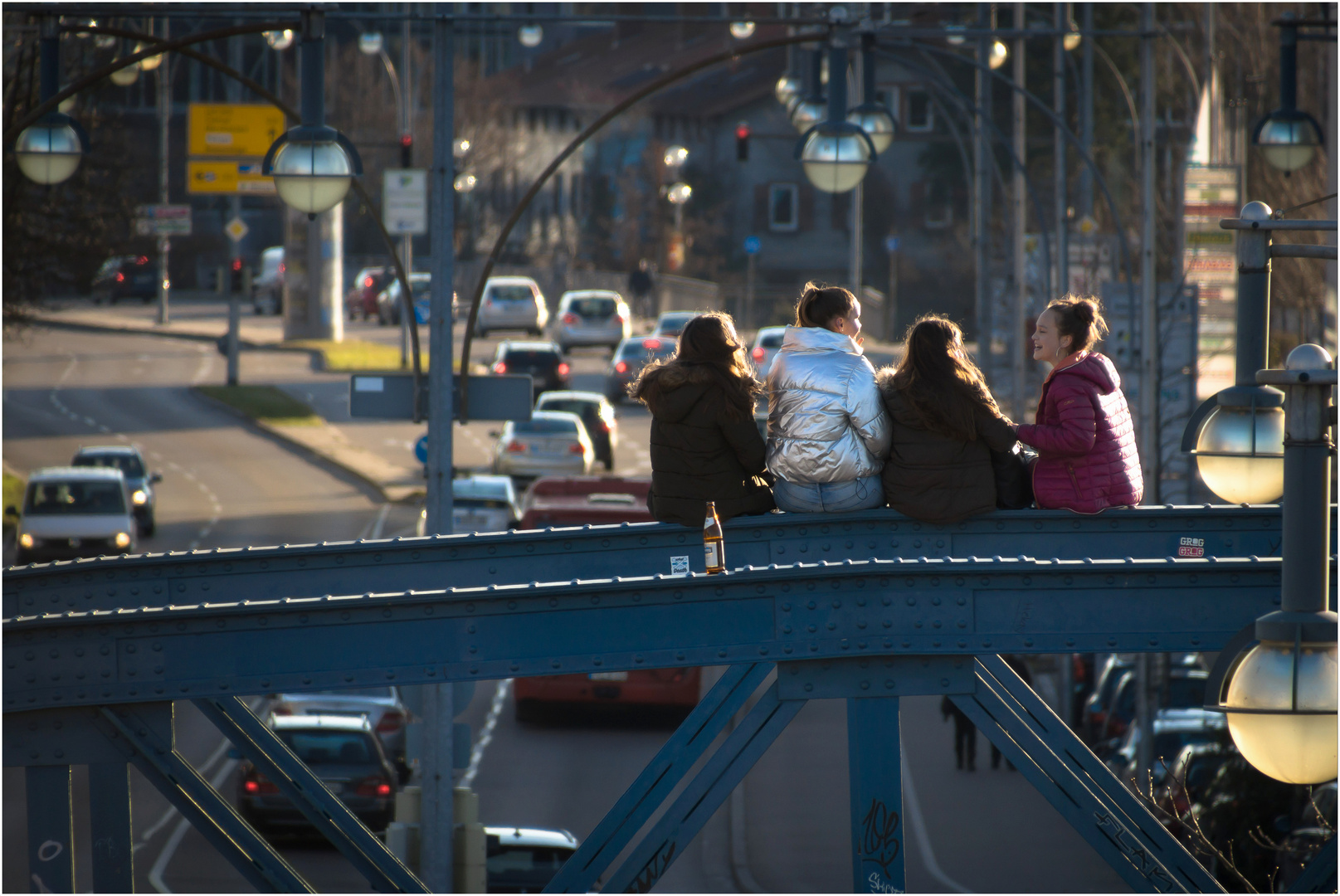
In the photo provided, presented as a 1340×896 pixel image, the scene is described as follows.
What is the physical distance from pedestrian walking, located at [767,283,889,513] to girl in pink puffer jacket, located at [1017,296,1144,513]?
689 millimetres

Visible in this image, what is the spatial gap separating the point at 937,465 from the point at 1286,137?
9.10 metres

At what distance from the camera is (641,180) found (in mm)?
78875

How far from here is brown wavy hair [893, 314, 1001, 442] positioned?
7789 mm

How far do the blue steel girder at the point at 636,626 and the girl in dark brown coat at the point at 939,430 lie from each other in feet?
2.31

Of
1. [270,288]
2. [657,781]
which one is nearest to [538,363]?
[270,288]

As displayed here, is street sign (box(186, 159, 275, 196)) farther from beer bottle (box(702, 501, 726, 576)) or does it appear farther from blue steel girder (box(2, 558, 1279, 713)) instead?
beer bottle (box(702, 501, 726, 576))

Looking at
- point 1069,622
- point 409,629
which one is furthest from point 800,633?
point 409,629

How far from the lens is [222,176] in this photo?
51000 mm

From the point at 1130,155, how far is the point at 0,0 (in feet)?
182

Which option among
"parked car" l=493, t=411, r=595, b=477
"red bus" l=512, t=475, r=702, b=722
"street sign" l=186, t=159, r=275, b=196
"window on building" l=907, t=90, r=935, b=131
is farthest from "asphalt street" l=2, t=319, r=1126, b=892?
"window on building" l=907, t=90, r=935, b=131

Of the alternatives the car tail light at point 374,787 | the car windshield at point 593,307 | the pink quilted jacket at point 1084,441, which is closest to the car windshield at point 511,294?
the car windshield at point 593,307

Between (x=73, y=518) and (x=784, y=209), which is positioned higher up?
(x=784, y=209)

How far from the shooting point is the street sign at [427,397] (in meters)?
14.2

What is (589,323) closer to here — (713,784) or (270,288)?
(270,288)
